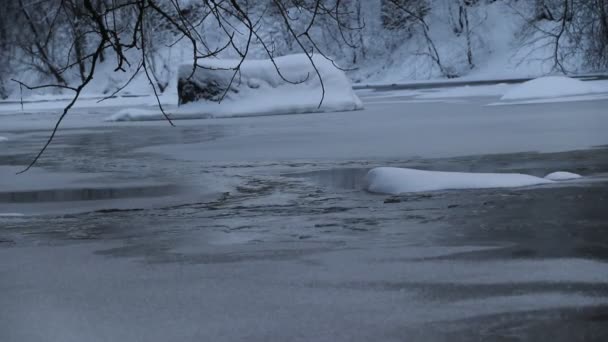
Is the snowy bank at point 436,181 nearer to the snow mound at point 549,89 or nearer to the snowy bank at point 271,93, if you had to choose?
the snowy bank at point 271,93

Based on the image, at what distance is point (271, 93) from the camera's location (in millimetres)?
22188

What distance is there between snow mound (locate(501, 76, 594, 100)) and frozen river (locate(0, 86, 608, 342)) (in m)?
11.8

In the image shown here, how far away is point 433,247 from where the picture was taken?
5301 millimetres

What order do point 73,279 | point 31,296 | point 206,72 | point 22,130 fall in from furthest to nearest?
1. point 206,72
2. point 22,130
3. point 73,279
4. point 31,296

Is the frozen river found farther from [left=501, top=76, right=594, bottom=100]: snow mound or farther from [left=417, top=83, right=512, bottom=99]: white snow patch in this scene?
[left=417, top=83, right=512, bottom=99]: white snow patch

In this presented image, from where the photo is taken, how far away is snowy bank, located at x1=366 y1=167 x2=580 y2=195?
783 centimetres

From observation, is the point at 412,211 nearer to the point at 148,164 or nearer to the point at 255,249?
the point at 255,249

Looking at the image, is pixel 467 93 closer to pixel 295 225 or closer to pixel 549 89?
pixel 549 89

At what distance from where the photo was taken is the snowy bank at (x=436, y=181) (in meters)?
7.83

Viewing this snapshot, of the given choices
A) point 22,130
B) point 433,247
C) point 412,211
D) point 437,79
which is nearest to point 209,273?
point 433,247

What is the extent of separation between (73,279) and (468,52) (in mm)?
45576

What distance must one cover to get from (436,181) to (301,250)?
2.78m

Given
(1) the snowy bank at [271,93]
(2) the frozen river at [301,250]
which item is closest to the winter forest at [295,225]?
(2) the frozen river at [301,250]

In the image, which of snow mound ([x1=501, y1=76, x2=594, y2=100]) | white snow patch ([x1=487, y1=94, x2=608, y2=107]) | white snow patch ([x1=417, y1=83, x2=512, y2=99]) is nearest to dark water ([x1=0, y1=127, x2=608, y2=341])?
white snow patch ([x1=487, y1=94, x2=608, y2=107])
